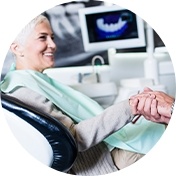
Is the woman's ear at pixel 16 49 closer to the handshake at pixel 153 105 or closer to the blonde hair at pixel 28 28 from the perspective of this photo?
the blonde hair at pixel 28 28

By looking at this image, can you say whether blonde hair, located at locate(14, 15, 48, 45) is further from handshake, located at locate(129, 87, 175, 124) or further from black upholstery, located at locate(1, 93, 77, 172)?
handshake, located at locate(129, 87, 175, 124)

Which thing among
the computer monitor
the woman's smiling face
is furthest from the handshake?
the woman's smiling face

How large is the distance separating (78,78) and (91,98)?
0.08 metres

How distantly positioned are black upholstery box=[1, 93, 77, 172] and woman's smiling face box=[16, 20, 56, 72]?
0.16 meters

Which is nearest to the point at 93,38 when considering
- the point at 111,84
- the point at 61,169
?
the point at 111,84

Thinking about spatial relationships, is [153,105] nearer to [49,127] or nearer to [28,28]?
[49,127]

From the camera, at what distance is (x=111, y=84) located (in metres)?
1.54

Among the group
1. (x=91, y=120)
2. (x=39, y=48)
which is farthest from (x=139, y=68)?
(x=39, y=48)

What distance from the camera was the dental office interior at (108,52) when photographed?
1529 mm

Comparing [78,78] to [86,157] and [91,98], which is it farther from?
[86,157]

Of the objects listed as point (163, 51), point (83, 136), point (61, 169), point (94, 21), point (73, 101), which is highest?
point (94, 21)

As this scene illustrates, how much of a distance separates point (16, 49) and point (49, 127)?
0.31 meters

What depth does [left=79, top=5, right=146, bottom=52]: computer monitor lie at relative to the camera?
153cm

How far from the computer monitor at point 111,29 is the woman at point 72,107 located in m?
0.13
